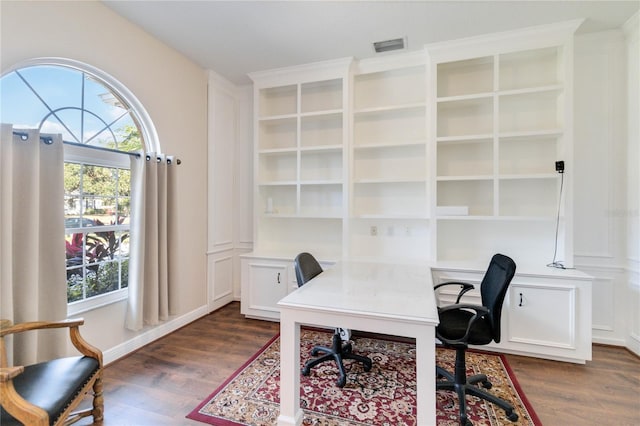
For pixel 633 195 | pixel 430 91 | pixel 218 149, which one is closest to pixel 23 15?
pixel 218 149

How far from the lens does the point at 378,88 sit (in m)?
3.54

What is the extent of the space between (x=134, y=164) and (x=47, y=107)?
2.27 ft

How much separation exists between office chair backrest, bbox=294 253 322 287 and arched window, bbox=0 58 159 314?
66.7 inches

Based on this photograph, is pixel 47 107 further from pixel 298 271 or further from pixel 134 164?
pixel 298 271

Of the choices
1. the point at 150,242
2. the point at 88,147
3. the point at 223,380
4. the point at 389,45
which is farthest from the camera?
the point at 389,45

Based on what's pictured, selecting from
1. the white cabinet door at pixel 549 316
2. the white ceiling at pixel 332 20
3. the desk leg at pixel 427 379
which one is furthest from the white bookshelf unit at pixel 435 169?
the desk leg at pixel 427 379

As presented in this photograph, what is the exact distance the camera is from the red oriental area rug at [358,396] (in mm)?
1835

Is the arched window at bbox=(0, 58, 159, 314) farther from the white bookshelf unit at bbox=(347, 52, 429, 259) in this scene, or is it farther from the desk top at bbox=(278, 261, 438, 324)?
the white bookshelf unit at bbox=(347, 52, 429, 259)

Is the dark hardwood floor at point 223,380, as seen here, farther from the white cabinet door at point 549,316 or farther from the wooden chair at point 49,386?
the wooden chair at point 49,386

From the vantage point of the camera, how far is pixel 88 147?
2.36 m

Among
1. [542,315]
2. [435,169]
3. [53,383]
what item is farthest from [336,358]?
[435,169]

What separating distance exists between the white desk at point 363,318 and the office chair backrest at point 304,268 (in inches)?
7.0

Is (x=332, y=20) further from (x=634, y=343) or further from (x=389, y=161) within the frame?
(x=634, y=343)

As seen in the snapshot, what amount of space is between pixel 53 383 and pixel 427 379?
77.1 inches
